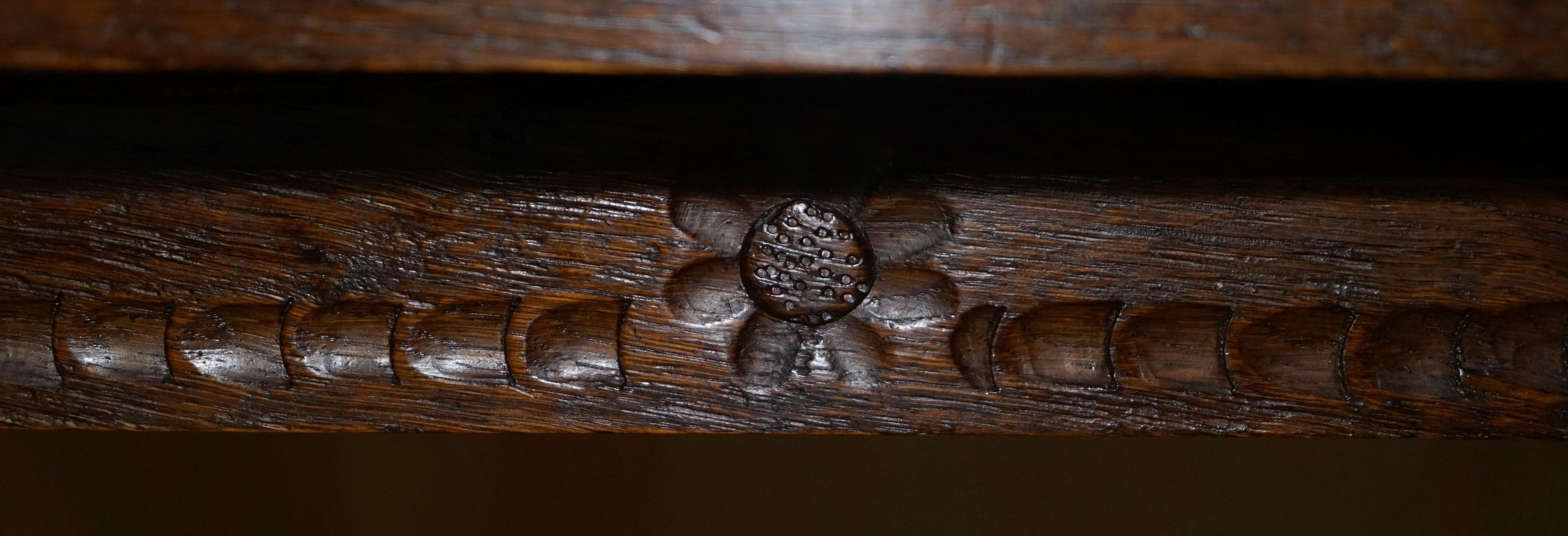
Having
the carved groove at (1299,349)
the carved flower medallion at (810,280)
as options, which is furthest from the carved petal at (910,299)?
the carved groove at (1299,349)

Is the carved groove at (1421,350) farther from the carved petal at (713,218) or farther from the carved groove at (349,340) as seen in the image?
the carved groove at (349,340)

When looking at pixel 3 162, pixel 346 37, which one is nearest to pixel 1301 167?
pixel 346 37

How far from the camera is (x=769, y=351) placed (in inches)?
13.8

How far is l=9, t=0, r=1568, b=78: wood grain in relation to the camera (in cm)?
24

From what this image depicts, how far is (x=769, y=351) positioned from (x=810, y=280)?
29 mm

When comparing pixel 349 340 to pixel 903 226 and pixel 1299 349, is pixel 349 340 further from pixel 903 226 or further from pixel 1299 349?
pixel 1299 349

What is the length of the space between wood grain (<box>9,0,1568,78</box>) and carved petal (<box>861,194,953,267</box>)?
100 mm

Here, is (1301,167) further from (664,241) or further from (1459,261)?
(664,241)

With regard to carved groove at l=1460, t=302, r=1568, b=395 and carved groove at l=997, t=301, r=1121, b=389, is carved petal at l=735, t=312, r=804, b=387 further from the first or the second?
carved groove at l=1460, t=302, r=1568, b=395

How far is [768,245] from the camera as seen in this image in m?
0.34

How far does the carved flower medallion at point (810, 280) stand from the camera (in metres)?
0.34

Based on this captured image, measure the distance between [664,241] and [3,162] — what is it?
0.79 feet

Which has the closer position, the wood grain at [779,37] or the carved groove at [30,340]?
the wood grain at [779,37]

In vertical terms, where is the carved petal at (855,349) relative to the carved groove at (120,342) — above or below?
above
